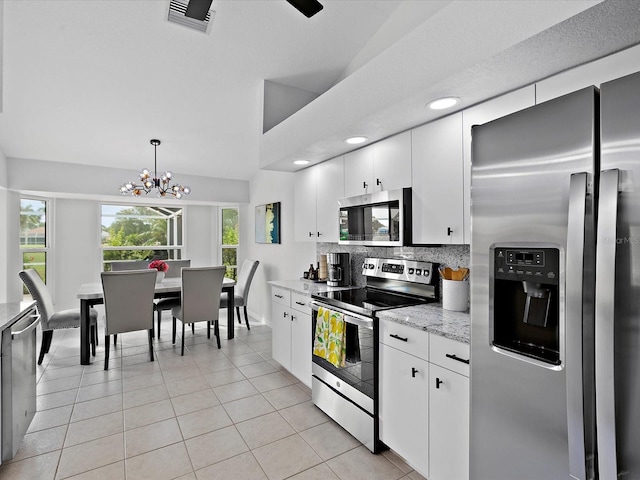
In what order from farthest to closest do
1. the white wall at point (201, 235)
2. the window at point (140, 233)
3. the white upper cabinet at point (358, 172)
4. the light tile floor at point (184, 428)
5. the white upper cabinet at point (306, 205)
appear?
the white wall at point (201, 235) < the window at point (140, 233) < the white upper cabinet at point (306, 205) < the white upper cabinet at point (358, 172) < the light tile floor at point (184, 428)

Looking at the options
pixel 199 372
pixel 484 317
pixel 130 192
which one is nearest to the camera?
pixel 484 317

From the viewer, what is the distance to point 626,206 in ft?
3.26

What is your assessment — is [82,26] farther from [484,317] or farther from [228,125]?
[484,317]

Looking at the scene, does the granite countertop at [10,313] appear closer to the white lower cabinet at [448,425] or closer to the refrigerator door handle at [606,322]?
the white lower cabinet at [448,425]

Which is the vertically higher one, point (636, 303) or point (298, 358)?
point (636, 303)

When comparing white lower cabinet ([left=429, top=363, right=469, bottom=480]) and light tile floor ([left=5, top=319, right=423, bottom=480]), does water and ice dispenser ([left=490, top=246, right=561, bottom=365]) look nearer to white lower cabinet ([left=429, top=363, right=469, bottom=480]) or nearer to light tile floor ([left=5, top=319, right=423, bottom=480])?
white lower cabinet ([left=429, top=363, right=469, bottom=480])

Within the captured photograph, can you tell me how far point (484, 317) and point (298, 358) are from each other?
2065mm

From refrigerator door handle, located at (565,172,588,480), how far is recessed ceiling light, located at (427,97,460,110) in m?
0.87

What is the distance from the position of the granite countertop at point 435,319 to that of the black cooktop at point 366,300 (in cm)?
10

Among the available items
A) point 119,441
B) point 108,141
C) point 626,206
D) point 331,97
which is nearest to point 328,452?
point 119,441

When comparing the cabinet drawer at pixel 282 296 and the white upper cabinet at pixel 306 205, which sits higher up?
the white upper cabinet at pixel 306 205

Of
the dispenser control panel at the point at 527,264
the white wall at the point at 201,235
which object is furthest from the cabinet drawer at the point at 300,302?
the white wall at the point at 201,235

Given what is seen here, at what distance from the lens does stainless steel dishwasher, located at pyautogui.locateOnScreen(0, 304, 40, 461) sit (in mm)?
1981

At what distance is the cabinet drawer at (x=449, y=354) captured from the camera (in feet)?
5.27
